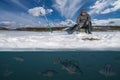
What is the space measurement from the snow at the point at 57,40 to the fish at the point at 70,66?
2.38 feet

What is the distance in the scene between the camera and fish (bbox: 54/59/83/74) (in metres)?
6.46

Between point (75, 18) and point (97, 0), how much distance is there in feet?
2.56

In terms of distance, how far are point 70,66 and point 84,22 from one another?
4.99 ft

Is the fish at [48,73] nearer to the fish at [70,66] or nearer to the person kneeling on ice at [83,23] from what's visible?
the fish at [70,66]

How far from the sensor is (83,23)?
5664 mm

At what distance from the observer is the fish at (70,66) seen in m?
6.46

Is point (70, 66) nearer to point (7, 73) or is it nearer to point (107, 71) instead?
point (107, 71)

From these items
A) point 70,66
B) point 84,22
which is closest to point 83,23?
point 84,22

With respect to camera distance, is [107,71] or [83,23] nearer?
[83,23]

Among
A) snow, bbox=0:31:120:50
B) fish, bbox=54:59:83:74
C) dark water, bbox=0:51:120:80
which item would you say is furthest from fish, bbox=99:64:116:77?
snow, bbox=0:31:120:50

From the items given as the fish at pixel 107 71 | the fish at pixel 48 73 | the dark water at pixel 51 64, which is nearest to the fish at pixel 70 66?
the dark water at pixel 51 64

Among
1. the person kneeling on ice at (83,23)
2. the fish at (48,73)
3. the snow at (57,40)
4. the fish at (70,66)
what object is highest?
the person kneeling on ice at (83,23)

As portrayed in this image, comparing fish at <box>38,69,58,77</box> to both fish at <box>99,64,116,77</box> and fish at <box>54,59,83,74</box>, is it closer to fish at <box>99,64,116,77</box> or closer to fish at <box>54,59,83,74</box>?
fish at <box>54,59,83,74</box>

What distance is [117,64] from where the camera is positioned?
6.66 m
